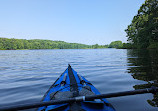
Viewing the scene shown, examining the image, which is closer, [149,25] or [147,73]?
[147,73]

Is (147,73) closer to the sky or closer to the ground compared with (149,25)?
closer to the ground

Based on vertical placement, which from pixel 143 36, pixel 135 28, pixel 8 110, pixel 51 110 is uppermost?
pixel 135 28

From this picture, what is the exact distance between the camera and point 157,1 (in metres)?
35.7

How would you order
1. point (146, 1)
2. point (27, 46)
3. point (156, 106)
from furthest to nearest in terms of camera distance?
point (27, 46) < point (146, 1) < point (156, 106)

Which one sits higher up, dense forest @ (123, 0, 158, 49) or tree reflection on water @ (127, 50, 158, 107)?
dense forest @ (123, 0, 158, 49)

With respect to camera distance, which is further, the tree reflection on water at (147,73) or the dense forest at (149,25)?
the dense forest at (149,25)

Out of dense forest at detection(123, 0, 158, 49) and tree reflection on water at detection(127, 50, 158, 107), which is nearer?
tree reflection on water at detection(127, 50, 158, 107)

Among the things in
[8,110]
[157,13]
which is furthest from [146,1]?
[8,110]

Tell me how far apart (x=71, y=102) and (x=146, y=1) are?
4742 cm

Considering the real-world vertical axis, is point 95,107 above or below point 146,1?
below

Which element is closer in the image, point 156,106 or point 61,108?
point 61,108

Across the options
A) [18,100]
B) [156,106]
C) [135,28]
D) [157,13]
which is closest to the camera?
[156,106]

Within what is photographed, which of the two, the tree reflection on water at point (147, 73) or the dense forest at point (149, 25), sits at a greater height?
the dense forest at point (149, 25)

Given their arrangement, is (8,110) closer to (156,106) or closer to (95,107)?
(95,107)
